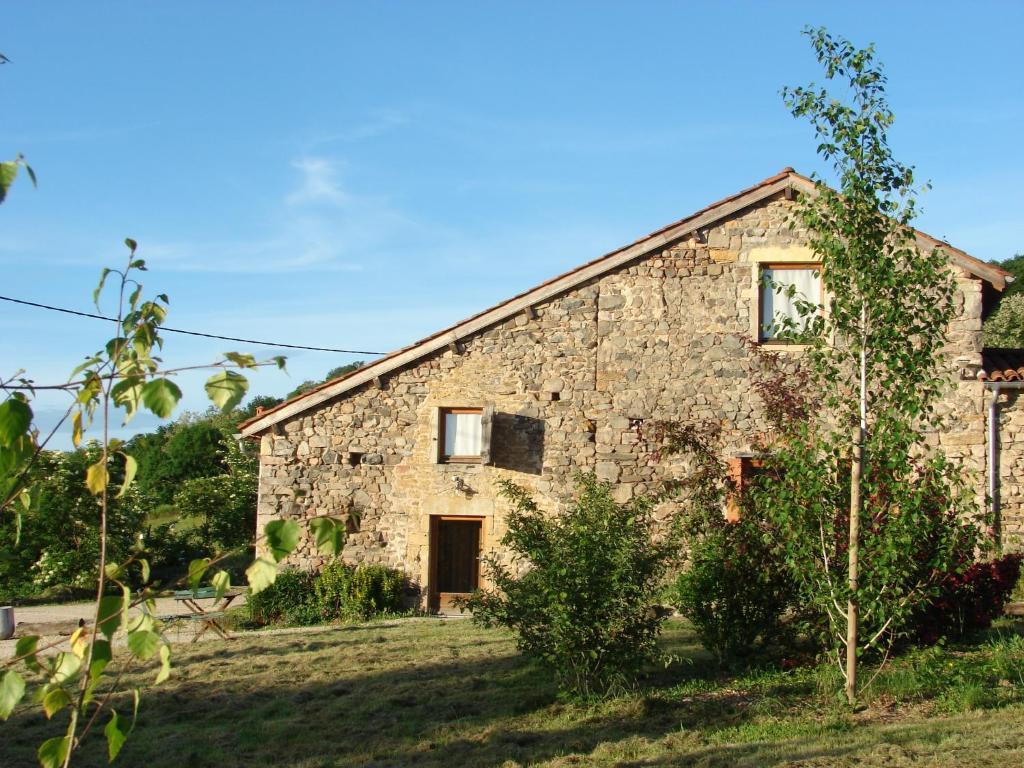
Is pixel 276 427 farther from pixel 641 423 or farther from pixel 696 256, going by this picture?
pixel 696 256

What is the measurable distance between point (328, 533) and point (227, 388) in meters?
0.45

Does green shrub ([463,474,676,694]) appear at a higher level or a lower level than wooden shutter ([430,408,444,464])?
lower

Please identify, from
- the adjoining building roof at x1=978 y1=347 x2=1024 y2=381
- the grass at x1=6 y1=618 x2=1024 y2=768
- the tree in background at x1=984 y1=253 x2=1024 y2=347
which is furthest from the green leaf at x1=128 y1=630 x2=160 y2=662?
the tree in background at x1=984 y1=253 x2=1024 y2=347

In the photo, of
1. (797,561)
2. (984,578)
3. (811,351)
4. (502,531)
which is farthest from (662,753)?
(502,531)

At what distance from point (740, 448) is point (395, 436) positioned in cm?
515

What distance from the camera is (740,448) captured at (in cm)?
1416

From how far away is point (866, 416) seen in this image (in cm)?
812

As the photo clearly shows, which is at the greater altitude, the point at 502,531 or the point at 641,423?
the point at 641,423

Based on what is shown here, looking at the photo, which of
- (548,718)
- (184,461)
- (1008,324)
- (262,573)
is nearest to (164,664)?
(262,573)

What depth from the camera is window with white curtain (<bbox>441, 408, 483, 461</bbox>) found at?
47.8 feet

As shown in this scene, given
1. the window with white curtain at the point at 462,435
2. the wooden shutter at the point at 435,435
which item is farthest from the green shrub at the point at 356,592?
the window with white curtain at the point at 462,435

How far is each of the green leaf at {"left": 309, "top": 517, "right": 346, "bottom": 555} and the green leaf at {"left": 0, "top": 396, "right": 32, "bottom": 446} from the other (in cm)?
73

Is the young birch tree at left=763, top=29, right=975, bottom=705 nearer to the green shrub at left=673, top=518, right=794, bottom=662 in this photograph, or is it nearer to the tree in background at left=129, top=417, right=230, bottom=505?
the green shrub at left=673, top=518, right=794, bottom=662

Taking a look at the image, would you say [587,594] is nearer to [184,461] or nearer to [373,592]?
[373,592]
